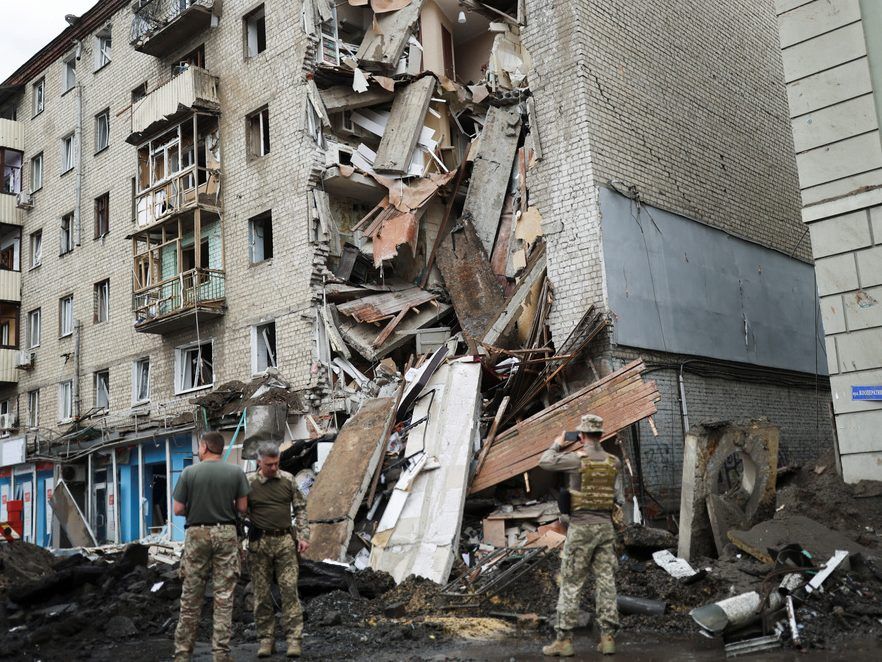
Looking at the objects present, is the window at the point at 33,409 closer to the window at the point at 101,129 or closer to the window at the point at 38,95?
the window at the point at 101,129

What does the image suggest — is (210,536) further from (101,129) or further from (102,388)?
(101,129)

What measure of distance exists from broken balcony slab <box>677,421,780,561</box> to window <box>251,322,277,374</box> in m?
10.8

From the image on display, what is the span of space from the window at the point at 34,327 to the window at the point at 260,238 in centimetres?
1064

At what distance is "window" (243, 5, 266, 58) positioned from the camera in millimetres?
19781

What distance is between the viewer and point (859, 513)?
884 cm

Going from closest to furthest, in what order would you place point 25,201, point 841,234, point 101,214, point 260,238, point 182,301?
point 841,234 < point 260,238 < point 182,301 < point 101,214 < point 25,201

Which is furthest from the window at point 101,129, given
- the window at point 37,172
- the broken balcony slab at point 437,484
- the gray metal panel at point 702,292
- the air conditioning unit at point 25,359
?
the gray metal panel at point 702,292

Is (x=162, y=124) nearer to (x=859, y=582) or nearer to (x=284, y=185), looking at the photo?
(x=284, y=185)

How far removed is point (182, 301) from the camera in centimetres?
1944

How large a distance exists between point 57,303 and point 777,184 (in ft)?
65.9

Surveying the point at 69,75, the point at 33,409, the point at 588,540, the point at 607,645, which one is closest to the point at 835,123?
the point at 588,540

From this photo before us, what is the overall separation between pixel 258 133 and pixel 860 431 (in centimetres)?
1467

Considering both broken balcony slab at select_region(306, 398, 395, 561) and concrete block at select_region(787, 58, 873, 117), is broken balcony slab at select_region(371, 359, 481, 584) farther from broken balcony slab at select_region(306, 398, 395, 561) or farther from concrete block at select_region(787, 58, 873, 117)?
concrete block at select_region(787, 58, 873, 117)

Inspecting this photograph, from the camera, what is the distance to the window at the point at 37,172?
2728cm
